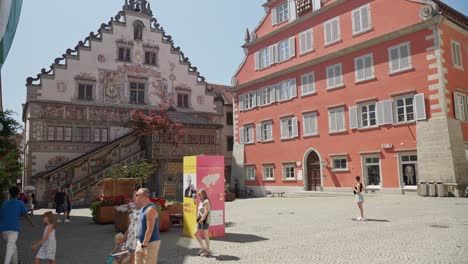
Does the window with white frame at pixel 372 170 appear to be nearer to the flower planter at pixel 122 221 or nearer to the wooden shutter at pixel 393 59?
the wooden shutter at pixel 393 59

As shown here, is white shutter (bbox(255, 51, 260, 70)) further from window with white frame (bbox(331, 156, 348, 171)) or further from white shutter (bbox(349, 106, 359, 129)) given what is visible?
window with white frame (bbox(331, 156, 348, 171))

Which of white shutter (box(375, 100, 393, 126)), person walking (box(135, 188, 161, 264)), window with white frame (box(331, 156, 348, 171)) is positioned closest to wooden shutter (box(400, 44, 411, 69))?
white shutter (box(375, 100, 393, 126))

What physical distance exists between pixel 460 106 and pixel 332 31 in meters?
9.99

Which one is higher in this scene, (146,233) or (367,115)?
(367,115)

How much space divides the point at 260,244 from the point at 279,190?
69.0 ft

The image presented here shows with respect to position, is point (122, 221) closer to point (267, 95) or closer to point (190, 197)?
point (190, 197)

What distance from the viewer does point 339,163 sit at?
26.5m

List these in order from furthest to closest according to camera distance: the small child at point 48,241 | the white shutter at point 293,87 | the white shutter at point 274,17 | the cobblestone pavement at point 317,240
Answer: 1. the white shutter at point 274,17
2. the white shutter at point 293,87
3. the cobblestone pavement at point 317,240
4. the small child at point 48,241

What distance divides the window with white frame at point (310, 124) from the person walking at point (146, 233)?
76.5ft

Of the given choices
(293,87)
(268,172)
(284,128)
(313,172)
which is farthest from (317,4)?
(268,172)

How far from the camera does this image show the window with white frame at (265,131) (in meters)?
32.4

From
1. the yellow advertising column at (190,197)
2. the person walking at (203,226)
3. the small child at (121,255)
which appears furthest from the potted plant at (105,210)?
the small child at (121,255)

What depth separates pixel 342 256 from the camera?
8172 mm

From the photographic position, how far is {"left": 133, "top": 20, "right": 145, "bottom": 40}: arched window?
3444 centimetres
